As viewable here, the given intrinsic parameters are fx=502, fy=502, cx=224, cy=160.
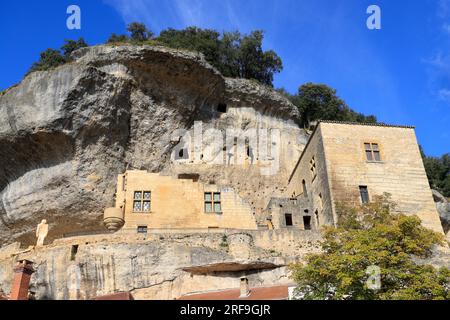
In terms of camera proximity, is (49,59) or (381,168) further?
(49,59)

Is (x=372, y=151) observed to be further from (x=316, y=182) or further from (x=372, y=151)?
(x=316, y=182)

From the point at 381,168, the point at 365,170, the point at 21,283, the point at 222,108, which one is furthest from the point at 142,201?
the point at 381,168

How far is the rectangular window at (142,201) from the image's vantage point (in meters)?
29.9

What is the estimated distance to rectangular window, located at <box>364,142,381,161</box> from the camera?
3138 cm

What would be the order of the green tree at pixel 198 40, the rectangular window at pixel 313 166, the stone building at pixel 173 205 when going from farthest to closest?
the green tree at pixel 198 40
the rectangular window at pixel 313 166
the stone building at pixel 173 205

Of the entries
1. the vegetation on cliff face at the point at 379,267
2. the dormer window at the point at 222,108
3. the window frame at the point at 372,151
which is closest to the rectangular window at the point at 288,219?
the window frame at the point at 372,151

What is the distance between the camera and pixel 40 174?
3225 cm

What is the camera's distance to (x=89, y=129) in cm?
3152

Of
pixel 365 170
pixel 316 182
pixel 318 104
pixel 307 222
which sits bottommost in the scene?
pixel 307 222

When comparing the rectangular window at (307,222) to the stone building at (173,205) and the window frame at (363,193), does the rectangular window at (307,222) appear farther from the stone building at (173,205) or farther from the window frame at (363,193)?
the window frame at (363,193)

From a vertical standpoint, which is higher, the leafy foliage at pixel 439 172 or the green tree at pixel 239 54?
the green tree at pixel 239 54

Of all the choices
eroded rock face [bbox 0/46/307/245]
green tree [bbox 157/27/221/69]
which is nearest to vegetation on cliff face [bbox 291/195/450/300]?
eroded rock face [bbox 0/46/307/245]

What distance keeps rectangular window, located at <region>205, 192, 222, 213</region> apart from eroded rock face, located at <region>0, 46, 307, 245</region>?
18.1 ft

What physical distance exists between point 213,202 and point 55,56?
23.6 meters
